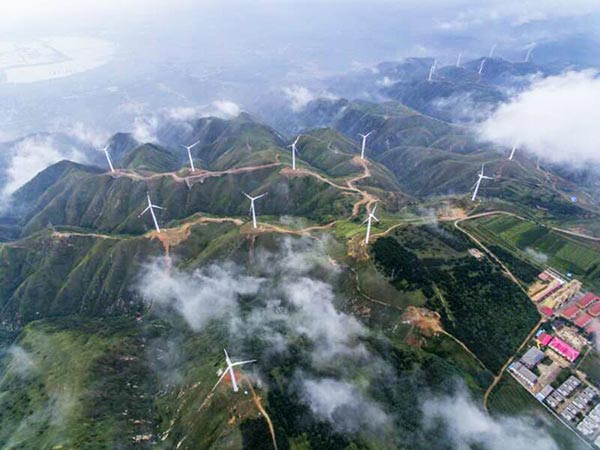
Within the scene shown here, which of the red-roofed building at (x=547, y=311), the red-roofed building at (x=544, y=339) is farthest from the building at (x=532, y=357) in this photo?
the red-roofed building at (x=547, y=311)

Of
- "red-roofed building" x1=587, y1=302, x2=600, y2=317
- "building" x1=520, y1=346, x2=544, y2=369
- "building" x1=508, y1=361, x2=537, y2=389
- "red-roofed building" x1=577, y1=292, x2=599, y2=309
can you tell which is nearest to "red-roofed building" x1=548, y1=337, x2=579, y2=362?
"building" x1=520, y1=346, x2=544, y2=369

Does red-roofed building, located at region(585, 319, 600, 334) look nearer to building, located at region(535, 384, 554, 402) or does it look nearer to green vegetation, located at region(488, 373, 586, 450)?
building, located at region(535, 384, 554, 402)

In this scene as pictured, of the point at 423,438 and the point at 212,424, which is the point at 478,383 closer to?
the point at 423,438

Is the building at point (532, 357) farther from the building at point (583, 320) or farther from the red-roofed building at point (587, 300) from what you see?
the red-roofed building at point (587, 300)

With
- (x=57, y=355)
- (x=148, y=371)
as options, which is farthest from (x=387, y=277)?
(x=57, y=355)

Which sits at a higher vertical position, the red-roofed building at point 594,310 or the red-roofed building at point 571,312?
the red-roofed building at point 594,310

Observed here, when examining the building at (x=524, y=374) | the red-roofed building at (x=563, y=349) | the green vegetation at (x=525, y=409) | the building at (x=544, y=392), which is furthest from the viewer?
the red-roofed building at (x=563, y=349)
